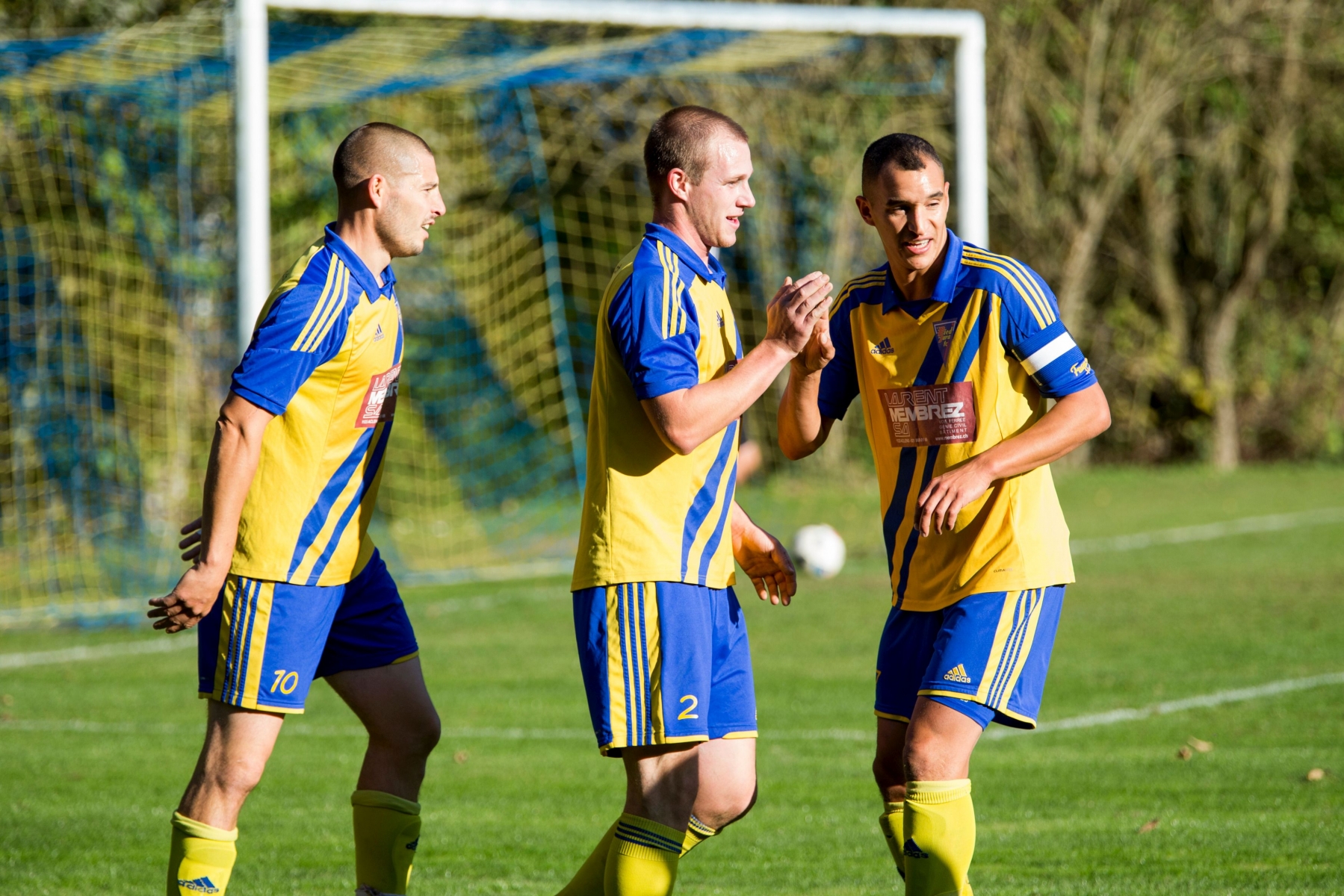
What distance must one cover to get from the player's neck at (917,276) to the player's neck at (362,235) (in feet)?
4.19

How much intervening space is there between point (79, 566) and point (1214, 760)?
30.1 ft

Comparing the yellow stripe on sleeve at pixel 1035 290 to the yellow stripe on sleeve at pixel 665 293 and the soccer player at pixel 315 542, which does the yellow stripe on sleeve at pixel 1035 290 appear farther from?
the soccer player at pixel 315 542

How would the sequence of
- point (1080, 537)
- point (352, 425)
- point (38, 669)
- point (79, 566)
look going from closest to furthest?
point (352, 425), point (38, 669), point (79, 566), point (1080, 537)

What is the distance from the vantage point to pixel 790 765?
6.54 metres

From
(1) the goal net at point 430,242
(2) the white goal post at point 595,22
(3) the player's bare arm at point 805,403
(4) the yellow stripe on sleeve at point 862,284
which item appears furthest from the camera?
(1) the goal net at point 430,242

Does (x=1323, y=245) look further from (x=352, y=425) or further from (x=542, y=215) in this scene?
(x=352, y=425)

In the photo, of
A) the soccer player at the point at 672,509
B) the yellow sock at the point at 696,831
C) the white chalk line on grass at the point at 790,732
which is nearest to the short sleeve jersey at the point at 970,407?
the soccer player at the point at 672,509

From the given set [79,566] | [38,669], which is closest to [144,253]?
[79,566]

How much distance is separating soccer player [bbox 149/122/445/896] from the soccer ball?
617 centimetres

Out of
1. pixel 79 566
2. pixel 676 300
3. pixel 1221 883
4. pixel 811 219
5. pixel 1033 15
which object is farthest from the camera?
pixel 1033 15

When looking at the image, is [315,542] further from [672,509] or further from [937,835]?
[937,835]

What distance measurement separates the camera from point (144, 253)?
1312cm

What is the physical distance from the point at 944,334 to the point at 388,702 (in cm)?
171

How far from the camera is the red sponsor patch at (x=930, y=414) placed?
154 inches
